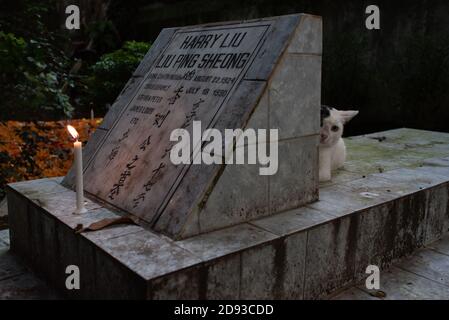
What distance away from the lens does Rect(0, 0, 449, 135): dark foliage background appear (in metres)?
5.44

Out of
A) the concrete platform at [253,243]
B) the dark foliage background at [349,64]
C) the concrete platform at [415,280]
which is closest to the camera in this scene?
the concrete platform at [253,243]

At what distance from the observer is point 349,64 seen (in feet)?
28.7

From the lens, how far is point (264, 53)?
2949 mm

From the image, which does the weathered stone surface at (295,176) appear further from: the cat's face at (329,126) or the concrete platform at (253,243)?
the cat's face at (329,126)

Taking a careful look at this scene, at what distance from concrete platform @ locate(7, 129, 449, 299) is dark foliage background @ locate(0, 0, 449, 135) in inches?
94.8

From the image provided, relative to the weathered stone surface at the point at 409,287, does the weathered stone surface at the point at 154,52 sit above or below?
above

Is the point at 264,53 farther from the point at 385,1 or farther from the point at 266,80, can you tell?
the point at 385,1

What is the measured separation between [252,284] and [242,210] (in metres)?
0.48

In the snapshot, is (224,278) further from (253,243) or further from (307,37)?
(307,37)

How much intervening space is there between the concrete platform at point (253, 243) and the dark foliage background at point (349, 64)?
2.41m

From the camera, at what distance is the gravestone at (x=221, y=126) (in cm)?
269

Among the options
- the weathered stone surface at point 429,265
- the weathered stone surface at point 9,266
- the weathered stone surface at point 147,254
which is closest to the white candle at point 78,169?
the weathered stone surface at point 147,254

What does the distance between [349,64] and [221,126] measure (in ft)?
21.7
